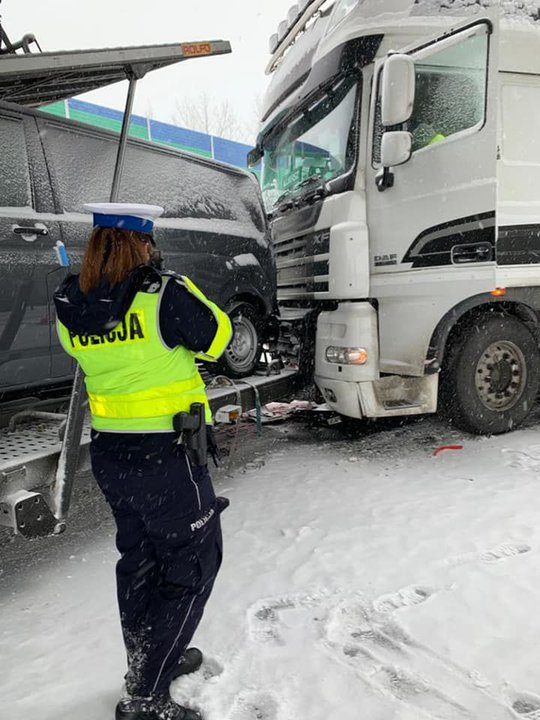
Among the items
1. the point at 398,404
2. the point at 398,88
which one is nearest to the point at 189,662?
the point at 398,404

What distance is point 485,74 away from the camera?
4.15 m

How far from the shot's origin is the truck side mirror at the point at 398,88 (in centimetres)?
406

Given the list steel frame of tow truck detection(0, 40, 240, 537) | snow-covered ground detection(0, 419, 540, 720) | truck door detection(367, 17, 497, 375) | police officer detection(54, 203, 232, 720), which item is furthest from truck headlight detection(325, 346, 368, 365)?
police officer detection(54, 203, 232, 720)

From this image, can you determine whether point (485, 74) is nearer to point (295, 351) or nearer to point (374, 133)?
point (374, 133)

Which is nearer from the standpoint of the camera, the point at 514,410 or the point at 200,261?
the point at 200,261

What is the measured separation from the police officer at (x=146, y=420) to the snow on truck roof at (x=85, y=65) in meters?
1.24

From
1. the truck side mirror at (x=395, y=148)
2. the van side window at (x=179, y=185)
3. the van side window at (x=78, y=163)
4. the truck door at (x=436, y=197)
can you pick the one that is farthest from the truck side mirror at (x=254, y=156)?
the van side window at (x=78, y=163)

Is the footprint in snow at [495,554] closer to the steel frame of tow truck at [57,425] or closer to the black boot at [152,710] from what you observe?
the black boot at [152,710]

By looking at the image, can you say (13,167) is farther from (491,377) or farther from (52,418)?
(491,377)

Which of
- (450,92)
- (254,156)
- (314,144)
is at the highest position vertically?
(254,156)

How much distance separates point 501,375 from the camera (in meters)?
4.89

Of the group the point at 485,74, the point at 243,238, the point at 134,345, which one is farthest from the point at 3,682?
the point at 485,74

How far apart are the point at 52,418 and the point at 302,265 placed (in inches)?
104

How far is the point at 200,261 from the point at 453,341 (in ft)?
6.98
